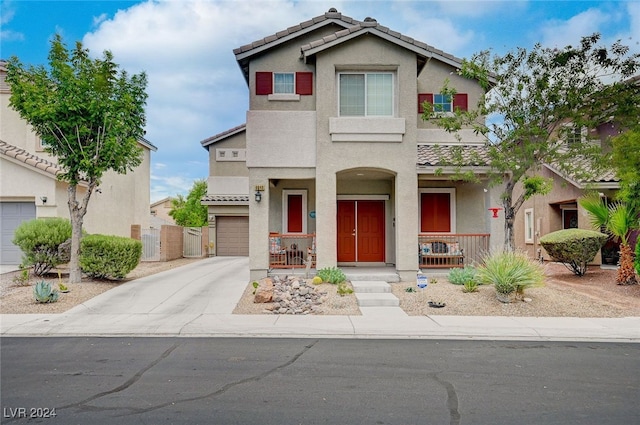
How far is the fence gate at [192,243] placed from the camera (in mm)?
26641

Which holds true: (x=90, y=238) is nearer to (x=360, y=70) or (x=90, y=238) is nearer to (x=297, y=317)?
(x=297, y=317)

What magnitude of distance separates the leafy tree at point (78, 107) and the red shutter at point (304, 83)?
4.71 meters

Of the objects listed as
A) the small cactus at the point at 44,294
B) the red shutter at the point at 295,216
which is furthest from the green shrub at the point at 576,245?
the small cactus at the point at 44,294

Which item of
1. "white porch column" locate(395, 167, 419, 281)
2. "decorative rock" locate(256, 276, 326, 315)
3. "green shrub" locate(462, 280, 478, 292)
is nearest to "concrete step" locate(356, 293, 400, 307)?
"decorative rock" locate(256, 276, 326, 315)

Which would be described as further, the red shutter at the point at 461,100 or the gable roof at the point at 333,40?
the red shutter at the point at 461,100

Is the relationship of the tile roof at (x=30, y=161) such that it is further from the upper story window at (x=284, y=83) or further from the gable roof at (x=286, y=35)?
the upper story window at (x=284, y=83)

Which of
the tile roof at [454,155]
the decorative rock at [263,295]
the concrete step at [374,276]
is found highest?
the tile roof at [454,155]

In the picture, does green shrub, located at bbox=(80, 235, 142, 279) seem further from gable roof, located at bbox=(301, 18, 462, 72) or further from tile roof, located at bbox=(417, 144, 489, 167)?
tile roof, located at bbox=(417, 144, 489, 167)

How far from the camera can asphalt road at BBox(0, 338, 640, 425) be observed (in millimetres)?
5258

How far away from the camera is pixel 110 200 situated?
23.6m

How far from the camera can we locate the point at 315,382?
635 cm

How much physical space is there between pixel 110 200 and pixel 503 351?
20.8m

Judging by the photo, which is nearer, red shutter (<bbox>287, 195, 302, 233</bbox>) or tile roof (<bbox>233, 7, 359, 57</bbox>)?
tile roof (<bbox>233, 7, 359, 57</bbox>)

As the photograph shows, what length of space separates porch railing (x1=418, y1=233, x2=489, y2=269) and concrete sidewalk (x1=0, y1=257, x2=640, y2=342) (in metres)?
5.18
